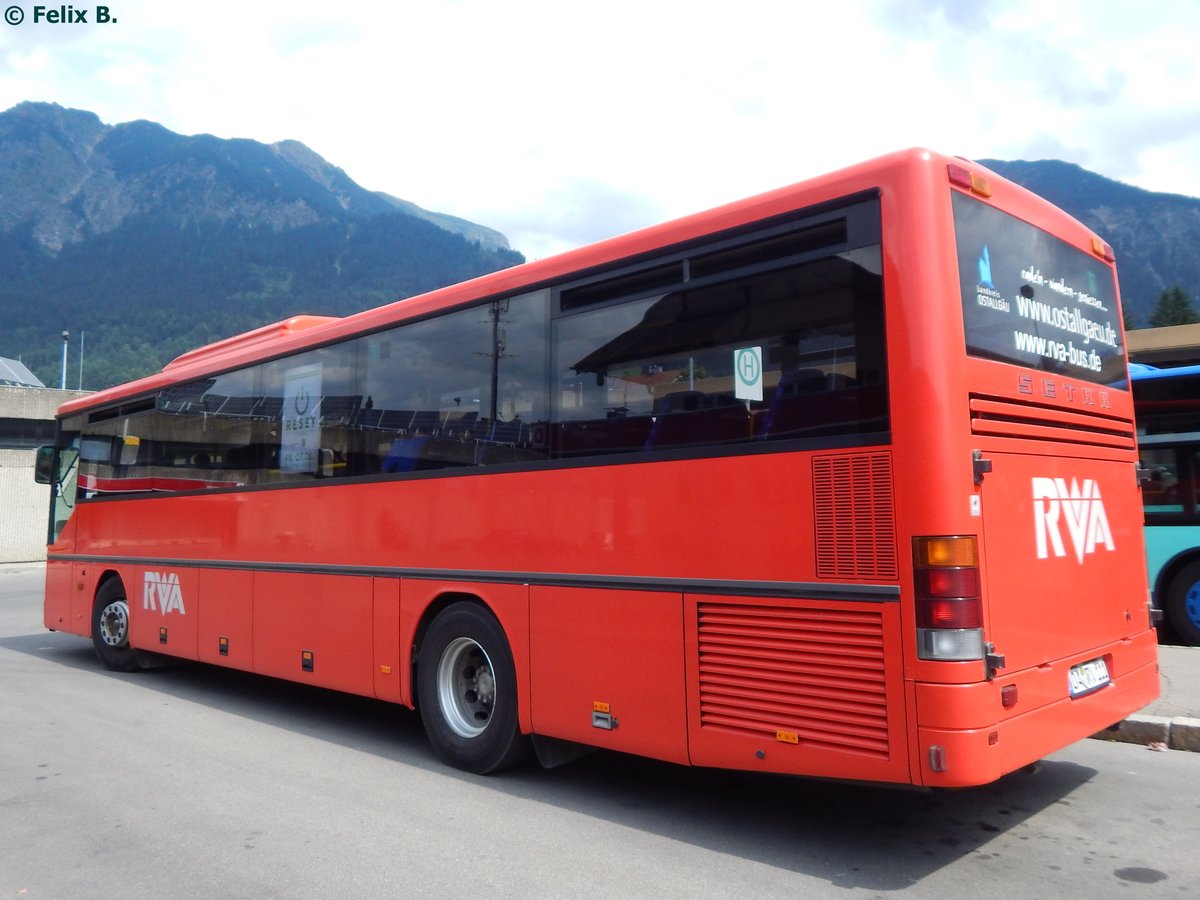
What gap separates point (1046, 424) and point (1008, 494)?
0.67 metres

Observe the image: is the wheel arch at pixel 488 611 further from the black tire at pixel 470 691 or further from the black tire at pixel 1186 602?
the black tire at pixel 1186 602

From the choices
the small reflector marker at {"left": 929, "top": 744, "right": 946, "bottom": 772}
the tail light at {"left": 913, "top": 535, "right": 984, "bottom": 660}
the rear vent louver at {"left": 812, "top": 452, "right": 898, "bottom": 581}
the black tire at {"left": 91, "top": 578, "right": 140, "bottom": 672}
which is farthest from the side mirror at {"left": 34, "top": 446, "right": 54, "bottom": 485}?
the small reflector marker at {"left": 929, "top": 744, "right": 946, "bottom": 772}

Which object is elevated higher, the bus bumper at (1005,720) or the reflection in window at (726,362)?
the reflection in window at (726,362)

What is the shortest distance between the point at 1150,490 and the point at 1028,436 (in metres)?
6.80

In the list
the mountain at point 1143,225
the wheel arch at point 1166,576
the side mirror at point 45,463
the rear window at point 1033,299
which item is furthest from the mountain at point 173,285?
the mountain at point 1143,225

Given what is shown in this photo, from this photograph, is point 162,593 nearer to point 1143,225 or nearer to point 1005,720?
point 1005,720

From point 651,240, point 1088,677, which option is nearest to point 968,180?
point 651,240

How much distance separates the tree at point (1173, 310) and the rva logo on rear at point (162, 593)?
234ft

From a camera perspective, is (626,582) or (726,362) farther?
(626,582)

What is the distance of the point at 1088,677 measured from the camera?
474cm

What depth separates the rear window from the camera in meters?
4.36

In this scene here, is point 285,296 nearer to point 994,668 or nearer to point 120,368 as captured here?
point 120,368

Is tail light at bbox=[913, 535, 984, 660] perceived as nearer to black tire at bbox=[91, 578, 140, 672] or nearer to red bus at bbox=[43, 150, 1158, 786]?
red bus at bbox=[43, 150, 1158, 786]

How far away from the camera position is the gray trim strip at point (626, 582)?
414 cm
